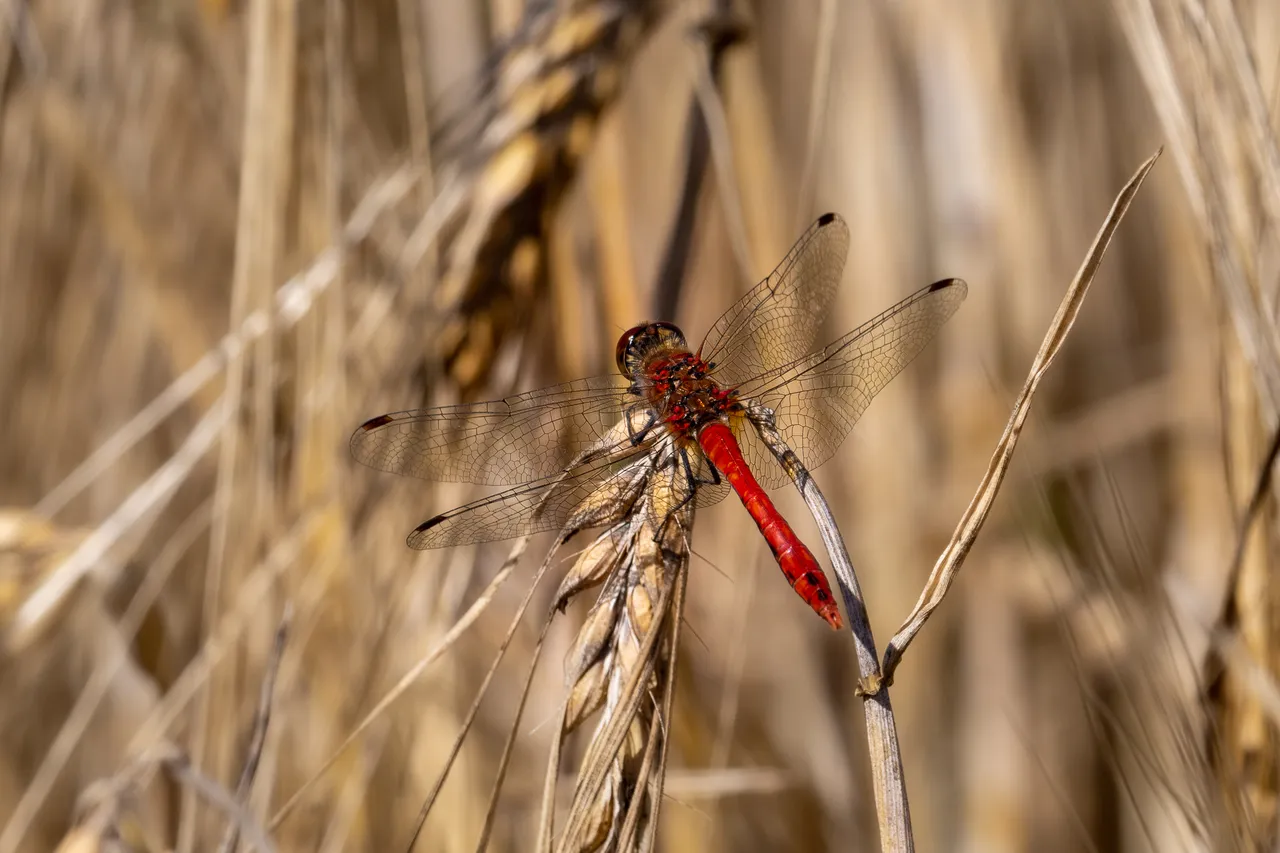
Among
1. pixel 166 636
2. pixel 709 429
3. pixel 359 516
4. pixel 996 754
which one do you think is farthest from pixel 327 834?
pixel 996 754

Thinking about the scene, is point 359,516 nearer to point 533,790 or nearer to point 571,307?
point 571,307

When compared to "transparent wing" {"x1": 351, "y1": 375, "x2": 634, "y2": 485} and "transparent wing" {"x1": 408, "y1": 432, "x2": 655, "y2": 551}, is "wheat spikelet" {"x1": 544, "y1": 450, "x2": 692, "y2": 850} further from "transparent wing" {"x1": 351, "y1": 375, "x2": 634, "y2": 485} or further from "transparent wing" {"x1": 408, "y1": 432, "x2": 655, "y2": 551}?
"transparent wing" {"x1": 351, "y1": 375, "x2": 634, "y2": 485}

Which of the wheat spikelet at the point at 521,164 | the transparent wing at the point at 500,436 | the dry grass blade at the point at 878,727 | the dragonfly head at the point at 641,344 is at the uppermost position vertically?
the wheat spikelet at the point at 521,164

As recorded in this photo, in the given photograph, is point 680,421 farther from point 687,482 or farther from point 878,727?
point 878,727

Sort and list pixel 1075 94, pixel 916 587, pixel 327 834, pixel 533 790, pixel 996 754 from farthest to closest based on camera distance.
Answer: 1. pixel 1075 94
2. pixel 996 754
3. pixel 916 587
4. pixel 533 790
5. pixel 327 834

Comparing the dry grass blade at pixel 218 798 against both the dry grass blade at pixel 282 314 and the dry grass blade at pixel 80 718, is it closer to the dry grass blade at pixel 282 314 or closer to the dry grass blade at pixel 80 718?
the dry grass blade at pixel 80 718

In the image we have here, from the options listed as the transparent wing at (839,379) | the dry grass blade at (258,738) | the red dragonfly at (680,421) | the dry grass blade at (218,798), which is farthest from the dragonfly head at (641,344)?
the dry grass blade at (218,798)

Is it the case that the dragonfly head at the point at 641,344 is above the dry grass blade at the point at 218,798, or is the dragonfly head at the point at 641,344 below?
above
